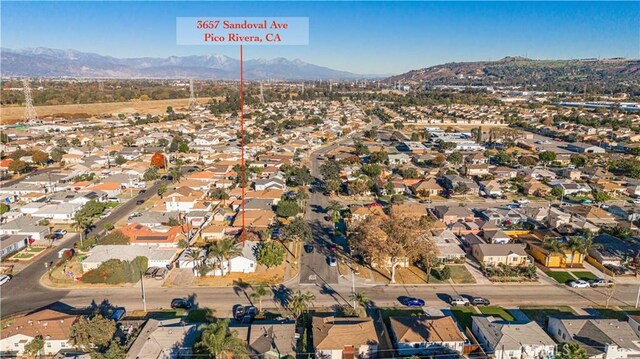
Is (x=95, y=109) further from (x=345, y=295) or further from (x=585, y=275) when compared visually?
(x=585, y=275)

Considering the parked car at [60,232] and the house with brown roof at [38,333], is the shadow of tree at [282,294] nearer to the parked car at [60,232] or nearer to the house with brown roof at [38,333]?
the house with brown roof at [38,333]

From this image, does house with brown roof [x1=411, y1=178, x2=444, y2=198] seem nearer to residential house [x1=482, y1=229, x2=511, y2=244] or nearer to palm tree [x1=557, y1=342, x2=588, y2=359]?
residential house [x1=482, y1=229, x2=511, y2=244]

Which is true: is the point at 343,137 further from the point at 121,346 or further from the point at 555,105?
the point at 555,105

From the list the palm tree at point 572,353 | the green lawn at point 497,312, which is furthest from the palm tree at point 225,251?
the palm tree at point 572,353

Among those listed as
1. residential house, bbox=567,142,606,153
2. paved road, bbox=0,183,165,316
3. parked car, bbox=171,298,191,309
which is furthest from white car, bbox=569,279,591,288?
residential house, bbox=567,142,606,153

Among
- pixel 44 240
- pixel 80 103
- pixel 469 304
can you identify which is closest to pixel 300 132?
pixel 44 240
